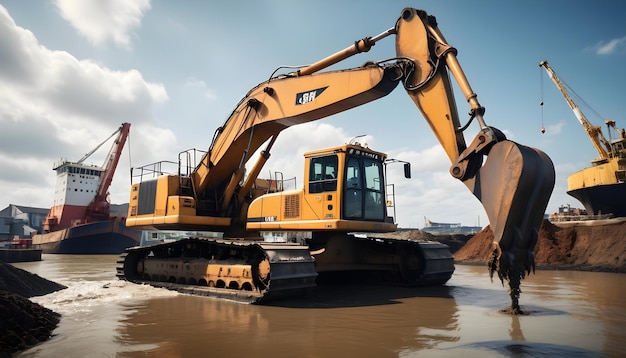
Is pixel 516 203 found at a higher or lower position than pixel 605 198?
lower

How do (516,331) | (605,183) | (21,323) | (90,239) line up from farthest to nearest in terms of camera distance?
1. (90,239)
2. (605,183)
3. (516,331)
4. (21,323)

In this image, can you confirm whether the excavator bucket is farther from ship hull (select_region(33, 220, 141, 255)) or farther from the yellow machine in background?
ship hull (select_region(33, 220, 141, 255))

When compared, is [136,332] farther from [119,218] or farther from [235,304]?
[119,218]

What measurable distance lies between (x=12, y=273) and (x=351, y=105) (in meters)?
8.40

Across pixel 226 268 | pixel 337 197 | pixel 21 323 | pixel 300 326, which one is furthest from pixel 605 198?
pixel 21 323

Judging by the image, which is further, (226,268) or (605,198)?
(605,198)

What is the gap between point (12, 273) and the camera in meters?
9.05

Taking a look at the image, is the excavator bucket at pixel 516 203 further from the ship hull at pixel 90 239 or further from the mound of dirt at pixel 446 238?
the ship hull at pixel 90 239

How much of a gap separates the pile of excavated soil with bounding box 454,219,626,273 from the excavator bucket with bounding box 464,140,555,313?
38.6 feet

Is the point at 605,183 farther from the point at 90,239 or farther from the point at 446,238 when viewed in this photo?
the point at 90,239

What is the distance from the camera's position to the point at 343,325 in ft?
19.3

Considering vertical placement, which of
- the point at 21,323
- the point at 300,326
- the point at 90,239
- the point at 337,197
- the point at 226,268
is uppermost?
the point at 337,197

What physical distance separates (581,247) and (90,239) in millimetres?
38638

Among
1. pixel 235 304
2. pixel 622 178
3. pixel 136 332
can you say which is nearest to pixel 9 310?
pixel 136 332
